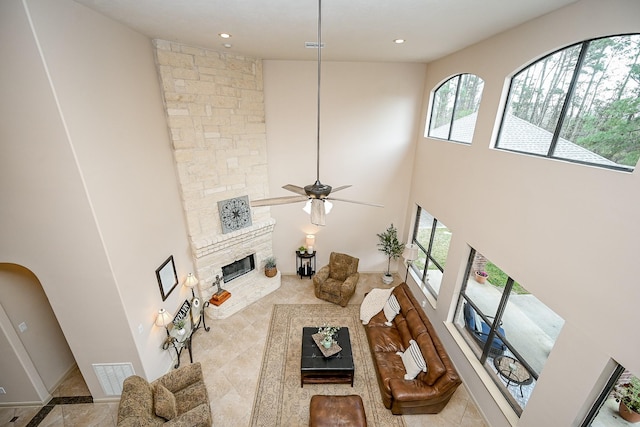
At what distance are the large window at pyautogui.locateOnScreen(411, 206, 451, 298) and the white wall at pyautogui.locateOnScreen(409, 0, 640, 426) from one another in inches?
46.0

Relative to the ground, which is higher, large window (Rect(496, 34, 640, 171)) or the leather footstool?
large window (Rect(496, 34, 640, 171))

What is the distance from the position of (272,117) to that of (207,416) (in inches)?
216

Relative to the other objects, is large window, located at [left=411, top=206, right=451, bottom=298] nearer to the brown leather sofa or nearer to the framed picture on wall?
the brown leather sofa

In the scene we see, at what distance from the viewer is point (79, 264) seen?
132 inches

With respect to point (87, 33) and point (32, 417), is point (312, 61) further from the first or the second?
point (32, 417)

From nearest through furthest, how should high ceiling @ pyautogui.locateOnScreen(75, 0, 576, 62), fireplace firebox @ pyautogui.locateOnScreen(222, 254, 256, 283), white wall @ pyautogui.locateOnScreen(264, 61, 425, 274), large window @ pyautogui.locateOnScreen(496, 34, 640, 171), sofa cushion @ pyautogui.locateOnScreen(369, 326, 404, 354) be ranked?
large window @ pyautogui.locateOnScreen(496, 34, 640, 171), high ceiling @ pyautogui.locateOnScreen(75, 0, 576, 62), sofa cushion @ pyautogui.locateOnScreen(369, 326, 404, 354), white wall @ pyautogui.locateOnScreen(264, 61, 425, 274), fireplace firebox @ pyautogui.locateOnScreen(222, 254, 256, 283)

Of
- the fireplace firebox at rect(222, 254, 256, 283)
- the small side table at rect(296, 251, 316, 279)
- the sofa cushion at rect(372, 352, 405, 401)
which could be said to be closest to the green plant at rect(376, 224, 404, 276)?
the small side table at rect(296, 251, 316, 279)

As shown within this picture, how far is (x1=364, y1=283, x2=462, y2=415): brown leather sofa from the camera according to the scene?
388 centimetres

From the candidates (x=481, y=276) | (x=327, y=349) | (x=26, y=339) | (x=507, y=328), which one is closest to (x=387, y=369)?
(x=327, y=349)

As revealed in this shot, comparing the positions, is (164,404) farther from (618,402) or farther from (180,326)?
(618,402)

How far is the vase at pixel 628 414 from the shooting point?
94.3 inches

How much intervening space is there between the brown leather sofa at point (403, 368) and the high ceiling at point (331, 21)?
455cm

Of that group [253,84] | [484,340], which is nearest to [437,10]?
[253,84]

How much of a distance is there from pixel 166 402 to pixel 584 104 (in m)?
5.94
